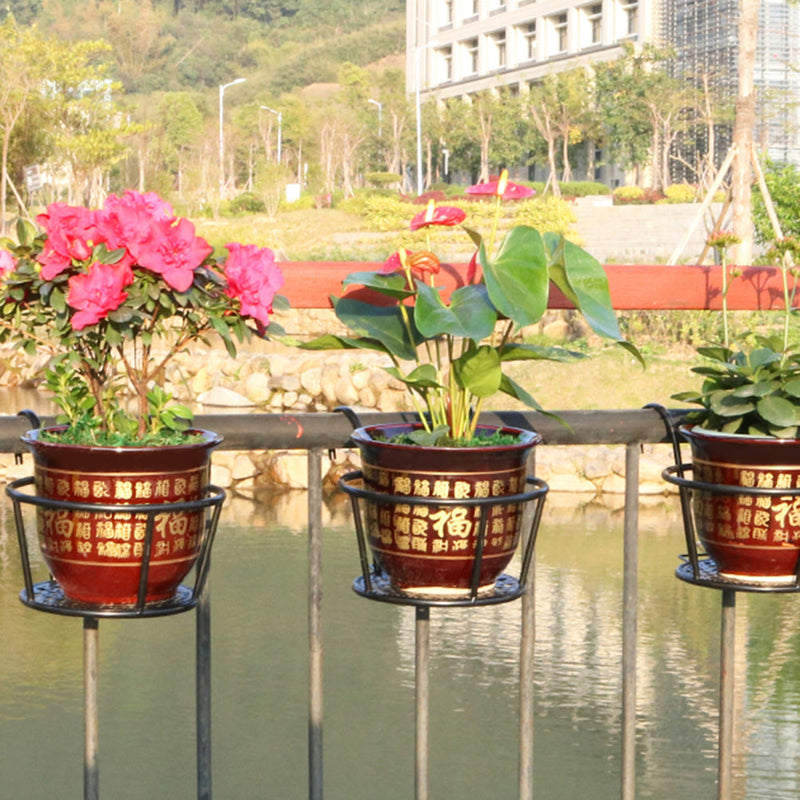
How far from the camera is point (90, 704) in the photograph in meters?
1.34

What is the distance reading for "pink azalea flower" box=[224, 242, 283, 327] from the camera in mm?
1174

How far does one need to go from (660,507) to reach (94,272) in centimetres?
776

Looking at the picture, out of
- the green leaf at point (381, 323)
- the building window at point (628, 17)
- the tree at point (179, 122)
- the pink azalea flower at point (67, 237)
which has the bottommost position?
the green leaf at point (381, 323)

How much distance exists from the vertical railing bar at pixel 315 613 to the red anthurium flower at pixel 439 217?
0.28 meters

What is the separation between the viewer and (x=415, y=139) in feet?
115

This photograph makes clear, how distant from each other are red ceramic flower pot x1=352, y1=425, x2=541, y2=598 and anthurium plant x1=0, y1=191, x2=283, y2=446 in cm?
18

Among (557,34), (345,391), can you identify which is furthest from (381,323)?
(557,34)

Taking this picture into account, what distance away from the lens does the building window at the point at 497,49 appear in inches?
1475

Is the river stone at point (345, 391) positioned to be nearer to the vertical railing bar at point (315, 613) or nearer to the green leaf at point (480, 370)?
the vertical railing bar at point (315, 613)

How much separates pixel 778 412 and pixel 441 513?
1.21 ft

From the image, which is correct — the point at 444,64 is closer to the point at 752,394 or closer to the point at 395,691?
the point at 395,691

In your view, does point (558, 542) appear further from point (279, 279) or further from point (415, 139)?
point (415, 139)

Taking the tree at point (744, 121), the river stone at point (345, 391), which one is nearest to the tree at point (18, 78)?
the river stone at point (345, 391)

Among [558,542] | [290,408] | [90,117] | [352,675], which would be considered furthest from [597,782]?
[90,117]
